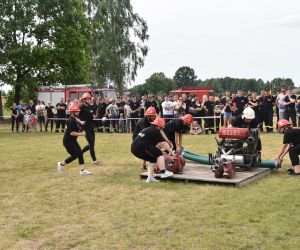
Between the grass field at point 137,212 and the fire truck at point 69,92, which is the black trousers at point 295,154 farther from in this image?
the fire truck at point 69,92

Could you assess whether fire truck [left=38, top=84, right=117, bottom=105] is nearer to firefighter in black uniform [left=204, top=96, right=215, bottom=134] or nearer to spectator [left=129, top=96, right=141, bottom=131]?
spectator [left=129, top=96, right=141, bottom=131]

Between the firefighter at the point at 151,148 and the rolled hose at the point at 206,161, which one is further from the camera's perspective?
the rolled hose at the point at 206,161

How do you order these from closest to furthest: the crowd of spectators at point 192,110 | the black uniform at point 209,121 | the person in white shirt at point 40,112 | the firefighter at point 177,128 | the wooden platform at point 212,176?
the wooden platform at point 212,176 < the firefighter at point 177,128 < the crowd of spectators at point 192,110 < the black uniform at point 209,121 < the person in white shirt at point 40,112

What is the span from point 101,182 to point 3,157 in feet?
18.9

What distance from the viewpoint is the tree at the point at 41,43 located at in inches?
1216

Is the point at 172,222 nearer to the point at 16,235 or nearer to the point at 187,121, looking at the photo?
the point at 16,235

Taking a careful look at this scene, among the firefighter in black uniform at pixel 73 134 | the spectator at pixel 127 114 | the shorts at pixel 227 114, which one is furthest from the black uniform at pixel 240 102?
the firefighter in black uniform at pixel 73 134

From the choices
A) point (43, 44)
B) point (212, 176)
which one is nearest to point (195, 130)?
point (212, 176)

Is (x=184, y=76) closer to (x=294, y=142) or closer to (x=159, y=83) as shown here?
(x=159, y=83)

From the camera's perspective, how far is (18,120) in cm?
2420

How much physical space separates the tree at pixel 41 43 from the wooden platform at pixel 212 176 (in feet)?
75.7

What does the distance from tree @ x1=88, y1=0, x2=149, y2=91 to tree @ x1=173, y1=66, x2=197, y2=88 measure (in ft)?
206

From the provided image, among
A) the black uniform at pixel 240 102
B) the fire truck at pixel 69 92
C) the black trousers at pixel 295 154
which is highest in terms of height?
the fire truck at pixel 69 92

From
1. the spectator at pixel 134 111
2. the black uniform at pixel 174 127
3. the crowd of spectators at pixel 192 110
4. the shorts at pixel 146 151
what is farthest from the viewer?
the spectator at pixel 134 111
